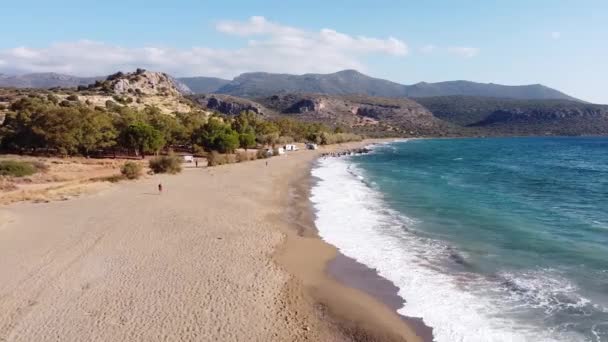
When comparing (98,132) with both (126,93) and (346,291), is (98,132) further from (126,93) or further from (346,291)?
(126,93)

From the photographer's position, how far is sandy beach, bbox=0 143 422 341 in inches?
477

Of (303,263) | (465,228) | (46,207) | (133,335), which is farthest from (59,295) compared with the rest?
(465,228)

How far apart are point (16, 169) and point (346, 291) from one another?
35.5 meters

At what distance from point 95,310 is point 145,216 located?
12791mm

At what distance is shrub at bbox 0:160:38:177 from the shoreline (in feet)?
92.0

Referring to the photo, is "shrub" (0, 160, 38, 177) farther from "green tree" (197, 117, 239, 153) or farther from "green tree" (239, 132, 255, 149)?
"green tree" (239, 132, 255, 149)

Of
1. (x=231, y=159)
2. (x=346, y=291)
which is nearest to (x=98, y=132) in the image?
(x=231, y=159)

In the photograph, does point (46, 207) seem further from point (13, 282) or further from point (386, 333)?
point (386, 333)

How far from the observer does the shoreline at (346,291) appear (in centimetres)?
1250

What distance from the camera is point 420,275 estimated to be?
16734 mm

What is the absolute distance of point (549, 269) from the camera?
687 inches

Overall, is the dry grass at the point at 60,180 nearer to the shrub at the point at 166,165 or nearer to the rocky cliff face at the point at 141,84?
the shrub at the point at 166,165

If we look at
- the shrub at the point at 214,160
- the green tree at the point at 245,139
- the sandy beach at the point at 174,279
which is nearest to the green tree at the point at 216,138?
the green tree at the point at 245,139

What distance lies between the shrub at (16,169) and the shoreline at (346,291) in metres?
28.0
